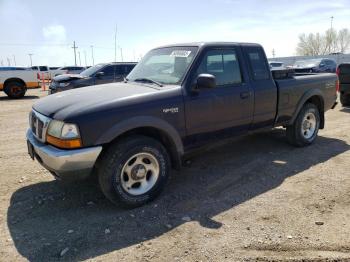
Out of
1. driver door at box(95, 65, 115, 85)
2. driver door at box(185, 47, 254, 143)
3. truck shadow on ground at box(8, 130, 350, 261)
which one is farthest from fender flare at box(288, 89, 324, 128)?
driver door at box(95, 65, 115, 85)

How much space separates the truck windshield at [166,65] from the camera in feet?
14.8

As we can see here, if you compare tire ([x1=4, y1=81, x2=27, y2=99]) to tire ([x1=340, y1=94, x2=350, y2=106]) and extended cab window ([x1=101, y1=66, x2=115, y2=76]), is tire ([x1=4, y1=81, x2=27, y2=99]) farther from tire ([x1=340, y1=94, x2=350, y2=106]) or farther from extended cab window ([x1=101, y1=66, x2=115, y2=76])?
tire ([x1=340, y1=94, x2=350, y2=106])

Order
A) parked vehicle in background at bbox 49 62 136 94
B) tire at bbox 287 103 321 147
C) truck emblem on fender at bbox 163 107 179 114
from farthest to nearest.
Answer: parked vehicle in background at bbox 49 62 136 94
tire at bbox 287 103 321 147
truck emblem on fender at bbox 163 107 179 114

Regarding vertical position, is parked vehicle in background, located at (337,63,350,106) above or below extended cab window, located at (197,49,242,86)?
below

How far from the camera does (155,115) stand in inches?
157

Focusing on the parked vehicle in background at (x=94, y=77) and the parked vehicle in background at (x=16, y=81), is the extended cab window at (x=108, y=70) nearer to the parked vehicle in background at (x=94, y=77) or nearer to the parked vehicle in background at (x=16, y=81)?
the parked vehicle in background at (x=94, y=77)

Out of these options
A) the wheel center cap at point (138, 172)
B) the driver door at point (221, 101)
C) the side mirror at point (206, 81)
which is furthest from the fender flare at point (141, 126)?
the side mirror at point (206, 81)

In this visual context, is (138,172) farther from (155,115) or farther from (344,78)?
(344,78)

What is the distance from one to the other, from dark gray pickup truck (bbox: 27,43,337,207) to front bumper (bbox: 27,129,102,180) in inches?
0.4

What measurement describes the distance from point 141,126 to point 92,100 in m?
0.63

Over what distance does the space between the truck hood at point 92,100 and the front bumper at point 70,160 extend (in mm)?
369

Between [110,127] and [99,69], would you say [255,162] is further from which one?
[99,69]

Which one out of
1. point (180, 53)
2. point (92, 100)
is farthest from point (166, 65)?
point (92, 100)

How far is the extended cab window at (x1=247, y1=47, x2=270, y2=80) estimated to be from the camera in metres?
5.23
